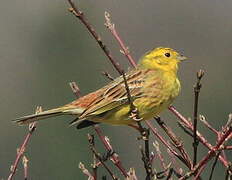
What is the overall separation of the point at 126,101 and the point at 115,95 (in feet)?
0.39

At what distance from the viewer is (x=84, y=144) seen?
35656mm

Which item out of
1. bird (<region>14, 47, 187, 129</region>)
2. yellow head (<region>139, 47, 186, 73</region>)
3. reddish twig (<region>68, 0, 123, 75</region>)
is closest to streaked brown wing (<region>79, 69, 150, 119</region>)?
bird (<region>14, 47, 187, 129</region>)

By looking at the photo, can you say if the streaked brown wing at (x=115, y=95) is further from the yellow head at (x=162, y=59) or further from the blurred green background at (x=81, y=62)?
the blurred green background at (x=81, y=62)

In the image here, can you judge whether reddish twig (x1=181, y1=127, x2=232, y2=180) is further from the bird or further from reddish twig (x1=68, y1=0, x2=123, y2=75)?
the bird

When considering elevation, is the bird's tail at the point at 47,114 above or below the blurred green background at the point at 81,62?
below

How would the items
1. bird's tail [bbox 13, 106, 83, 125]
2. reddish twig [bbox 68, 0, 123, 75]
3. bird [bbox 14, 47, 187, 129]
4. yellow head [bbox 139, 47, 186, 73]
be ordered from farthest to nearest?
yellow head [bbox 139, 47, 186, 73]
bird [bbox 14, 47, 187, 129]
bird's tail [bbox 13, 106, 83, 125]
reddish twig [bbox 68, 0, 123, 75]

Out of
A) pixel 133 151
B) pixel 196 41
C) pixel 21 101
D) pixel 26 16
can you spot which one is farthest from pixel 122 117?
pixel 26 16

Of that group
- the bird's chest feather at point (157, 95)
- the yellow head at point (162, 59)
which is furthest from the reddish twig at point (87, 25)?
the yellow head at point (162, 59)

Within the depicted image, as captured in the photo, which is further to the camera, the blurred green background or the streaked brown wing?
the blurred green background

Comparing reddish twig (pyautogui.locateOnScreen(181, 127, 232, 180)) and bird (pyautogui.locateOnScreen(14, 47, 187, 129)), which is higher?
bird (pyautogui.locateOnScreen(14, 47, 187, 129))

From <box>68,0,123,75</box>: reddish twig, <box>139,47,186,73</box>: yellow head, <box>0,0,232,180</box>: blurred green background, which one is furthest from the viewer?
<box>0,0,232,180</box>: blurred green background

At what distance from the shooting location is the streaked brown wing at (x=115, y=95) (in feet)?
18.4

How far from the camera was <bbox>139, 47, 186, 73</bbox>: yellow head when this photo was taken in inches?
241

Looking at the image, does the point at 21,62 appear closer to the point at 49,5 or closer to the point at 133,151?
the point at 49,5
